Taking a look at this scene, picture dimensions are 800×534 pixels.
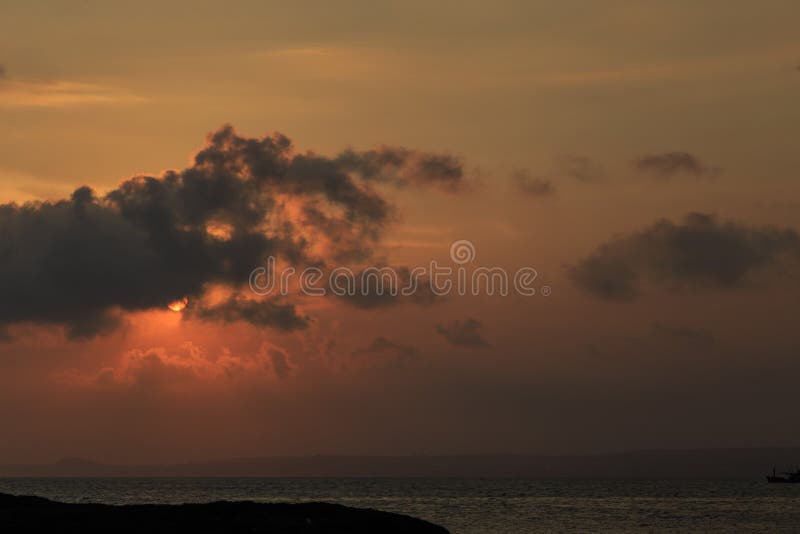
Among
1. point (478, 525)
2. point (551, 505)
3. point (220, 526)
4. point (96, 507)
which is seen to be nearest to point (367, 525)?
point (220, 526)

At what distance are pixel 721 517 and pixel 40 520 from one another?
120 meters

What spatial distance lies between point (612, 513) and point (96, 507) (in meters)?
116

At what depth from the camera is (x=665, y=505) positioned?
631ft

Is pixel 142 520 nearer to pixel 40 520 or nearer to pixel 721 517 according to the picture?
pixel 40 520

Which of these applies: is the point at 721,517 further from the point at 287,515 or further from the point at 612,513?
the point at 287,515

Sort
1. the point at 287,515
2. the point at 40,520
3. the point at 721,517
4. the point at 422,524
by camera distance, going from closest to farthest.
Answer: the point at 40,520, the point at 287,515, the point at 422,524, the point at 721,517

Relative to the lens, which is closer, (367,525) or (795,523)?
(367,525)

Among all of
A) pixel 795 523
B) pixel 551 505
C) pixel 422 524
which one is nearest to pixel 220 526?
pixel 422 524

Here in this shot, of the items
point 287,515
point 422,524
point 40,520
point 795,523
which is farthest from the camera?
point 795,523

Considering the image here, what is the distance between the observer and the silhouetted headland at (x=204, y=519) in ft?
192

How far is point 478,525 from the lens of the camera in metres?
129

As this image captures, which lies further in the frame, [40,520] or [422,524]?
[422,524]

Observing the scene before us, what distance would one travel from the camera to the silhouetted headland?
58438mm

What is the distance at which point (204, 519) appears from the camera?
2381 inches
